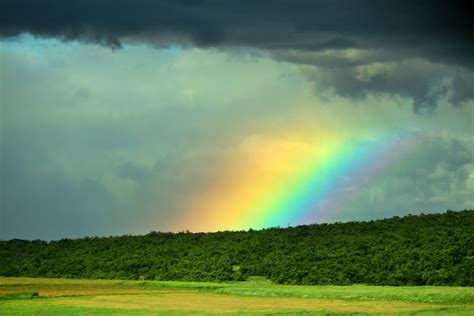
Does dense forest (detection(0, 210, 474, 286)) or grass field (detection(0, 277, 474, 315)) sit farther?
dense forest (detection(0, 210, 474, 286))

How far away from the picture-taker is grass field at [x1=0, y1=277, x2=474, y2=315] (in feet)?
170

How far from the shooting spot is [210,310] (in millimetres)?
52375

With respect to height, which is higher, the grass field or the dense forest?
the dense forest

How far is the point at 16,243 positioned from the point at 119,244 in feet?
73.6

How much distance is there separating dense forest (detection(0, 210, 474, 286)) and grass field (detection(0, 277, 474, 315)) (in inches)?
329

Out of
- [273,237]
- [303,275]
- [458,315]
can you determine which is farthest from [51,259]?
[458,315]

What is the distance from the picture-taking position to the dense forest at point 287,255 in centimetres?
7481

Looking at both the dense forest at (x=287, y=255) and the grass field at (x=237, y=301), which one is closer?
the grass field at (x=237, y=301)

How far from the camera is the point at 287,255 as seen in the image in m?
87.8

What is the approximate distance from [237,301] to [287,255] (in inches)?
1039

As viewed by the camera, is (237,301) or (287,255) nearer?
(237,301)

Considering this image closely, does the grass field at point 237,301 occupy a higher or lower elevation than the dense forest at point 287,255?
lower

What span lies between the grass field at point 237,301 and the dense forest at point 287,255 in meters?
8.37

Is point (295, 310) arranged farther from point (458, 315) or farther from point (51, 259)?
point (51, 259)
